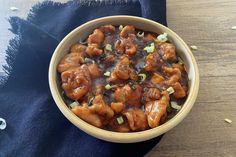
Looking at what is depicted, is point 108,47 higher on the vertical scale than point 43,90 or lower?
higher

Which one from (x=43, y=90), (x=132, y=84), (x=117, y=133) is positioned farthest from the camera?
(x=43, y=90)

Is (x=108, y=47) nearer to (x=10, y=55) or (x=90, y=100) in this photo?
(x=90, y=100)

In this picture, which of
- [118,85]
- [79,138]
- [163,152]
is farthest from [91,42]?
[163,152]

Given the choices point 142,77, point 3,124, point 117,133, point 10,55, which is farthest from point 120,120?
point 10,55

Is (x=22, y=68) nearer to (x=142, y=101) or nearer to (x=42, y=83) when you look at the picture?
(x=42, y=83)

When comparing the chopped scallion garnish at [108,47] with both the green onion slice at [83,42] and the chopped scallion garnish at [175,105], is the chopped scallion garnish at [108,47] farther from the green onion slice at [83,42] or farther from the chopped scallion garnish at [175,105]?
the chopped scallion garnish at [175,105]

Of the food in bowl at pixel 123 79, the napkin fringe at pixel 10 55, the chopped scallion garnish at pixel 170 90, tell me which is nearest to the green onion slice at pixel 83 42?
the food in bowl at pixel 123 79
